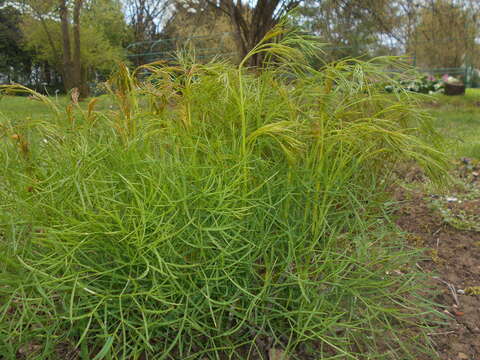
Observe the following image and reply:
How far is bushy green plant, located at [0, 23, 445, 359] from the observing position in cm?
113

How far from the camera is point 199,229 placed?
113 cm

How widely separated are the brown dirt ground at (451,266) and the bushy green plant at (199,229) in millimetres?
177

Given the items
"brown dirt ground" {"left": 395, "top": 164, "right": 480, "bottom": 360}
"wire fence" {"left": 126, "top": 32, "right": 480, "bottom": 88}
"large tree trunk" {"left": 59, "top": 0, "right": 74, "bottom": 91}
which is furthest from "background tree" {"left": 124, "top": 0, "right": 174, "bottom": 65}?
"brown dirt ground" {"left": 395, "top": 164, "right": 480, "bottom": 360}

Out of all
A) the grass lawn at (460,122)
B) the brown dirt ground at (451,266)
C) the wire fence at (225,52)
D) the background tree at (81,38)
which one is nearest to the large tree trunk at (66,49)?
the wire fence at (225,52)

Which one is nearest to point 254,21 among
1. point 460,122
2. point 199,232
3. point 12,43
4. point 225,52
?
point 225,52

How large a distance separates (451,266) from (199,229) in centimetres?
144

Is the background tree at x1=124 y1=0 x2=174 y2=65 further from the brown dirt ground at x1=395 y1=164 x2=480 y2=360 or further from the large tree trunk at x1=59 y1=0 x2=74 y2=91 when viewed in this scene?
the brown dirt ground at x1=395 y1=164 x2=480 y2=360

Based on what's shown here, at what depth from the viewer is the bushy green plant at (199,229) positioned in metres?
1.13

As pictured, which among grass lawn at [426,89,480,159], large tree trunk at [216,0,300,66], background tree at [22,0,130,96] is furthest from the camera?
background tree at [22,0,130,96]

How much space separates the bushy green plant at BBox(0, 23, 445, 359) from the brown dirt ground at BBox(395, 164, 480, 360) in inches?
→ 7.0

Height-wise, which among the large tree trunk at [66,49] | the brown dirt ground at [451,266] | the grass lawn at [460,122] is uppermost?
the large tree trunk at [66,49]

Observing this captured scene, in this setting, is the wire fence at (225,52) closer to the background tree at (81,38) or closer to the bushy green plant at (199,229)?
the bushy green plant at (199,229)

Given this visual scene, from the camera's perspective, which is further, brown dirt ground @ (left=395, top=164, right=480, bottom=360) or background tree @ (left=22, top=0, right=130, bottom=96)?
background tree @ (left=22, top=0, right=130, bottom=96)

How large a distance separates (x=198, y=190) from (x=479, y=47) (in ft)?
77.0
